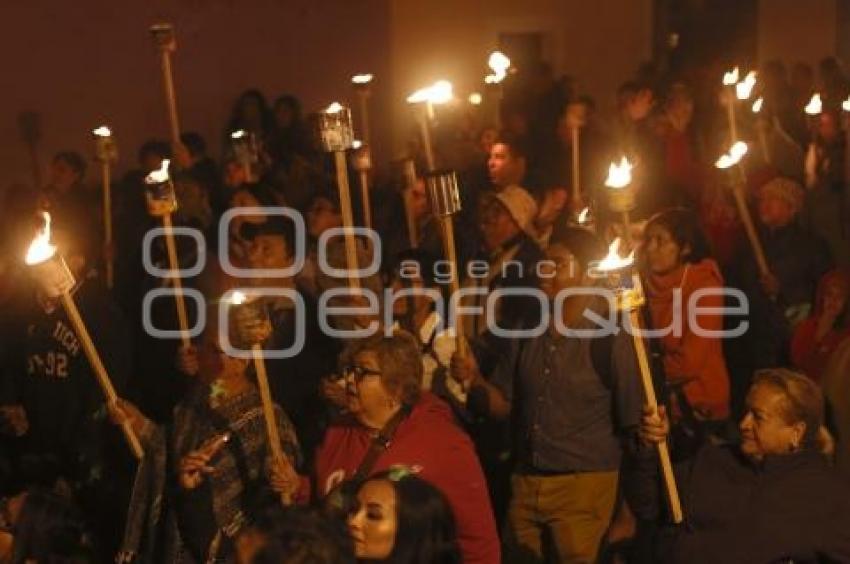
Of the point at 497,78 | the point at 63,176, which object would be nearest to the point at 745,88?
the point at 497,78

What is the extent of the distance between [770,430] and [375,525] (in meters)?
1.44

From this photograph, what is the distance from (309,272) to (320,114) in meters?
1.94

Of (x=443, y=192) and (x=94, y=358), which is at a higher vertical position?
(x=443, y=192)

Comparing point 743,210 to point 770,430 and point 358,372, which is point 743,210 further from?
point 358,372

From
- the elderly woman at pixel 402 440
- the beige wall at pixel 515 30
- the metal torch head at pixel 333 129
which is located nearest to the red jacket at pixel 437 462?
the elderly woman at pixel 402 440

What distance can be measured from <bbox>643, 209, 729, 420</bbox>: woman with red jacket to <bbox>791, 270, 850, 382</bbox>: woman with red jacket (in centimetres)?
43

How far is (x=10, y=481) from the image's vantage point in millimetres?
7477

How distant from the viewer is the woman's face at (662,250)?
733 centimetres

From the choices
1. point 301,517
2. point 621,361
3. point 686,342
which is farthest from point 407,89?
point 301,517

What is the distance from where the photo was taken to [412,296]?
705 centimetres

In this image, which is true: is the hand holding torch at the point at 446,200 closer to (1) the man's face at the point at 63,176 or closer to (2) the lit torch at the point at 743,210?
(2) the lit torch at the point at 743,210

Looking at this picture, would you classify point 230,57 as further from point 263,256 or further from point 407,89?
point 263,256

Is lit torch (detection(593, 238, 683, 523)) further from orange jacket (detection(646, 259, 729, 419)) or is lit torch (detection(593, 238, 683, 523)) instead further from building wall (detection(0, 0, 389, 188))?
building wall (detection(0, 0, 389, 188))

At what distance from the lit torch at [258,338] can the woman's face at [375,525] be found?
81 centimetres
